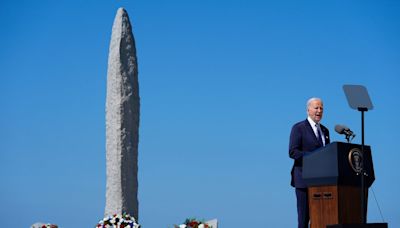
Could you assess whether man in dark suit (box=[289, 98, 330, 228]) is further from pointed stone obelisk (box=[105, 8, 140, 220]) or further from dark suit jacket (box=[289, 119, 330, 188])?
pointed stone obelisk (box=[105, 8, 140, 220])

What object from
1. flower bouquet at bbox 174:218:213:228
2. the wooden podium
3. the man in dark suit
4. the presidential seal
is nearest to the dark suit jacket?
the man in dark suit

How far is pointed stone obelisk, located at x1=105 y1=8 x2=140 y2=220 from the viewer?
37.3ft

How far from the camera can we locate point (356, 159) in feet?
18.0

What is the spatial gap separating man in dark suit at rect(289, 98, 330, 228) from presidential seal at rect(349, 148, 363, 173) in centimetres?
49

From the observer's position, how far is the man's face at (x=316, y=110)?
586 cm

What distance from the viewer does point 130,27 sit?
12.0 metres

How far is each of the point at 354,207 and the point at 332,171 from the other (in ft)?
1.35

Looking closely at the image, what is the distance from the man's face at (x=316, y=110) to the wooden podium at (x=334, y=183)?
0.55 m

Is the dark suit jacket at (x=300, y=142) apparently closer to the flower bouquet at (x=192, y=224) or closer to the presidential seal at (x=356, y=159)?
the presidential seal at (x=356, y=159)

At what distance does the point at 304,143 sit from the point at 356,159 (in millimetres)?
651

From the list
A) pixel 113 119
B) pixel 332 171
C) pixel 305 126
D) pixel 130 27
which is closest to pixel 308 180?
pixel 332 171

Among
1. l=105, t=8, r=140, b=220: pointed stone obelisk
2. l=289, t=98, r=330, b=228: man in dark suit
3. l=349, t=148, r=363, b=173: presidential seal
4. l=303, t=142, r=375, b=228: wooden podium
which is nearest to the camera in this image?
l=303, t=142, r=375, b=228: wooden podium

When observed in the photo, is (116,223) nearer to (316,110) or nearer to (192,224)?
(192,224)

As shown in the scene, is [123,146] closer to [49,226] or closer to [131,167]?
[131,167]
